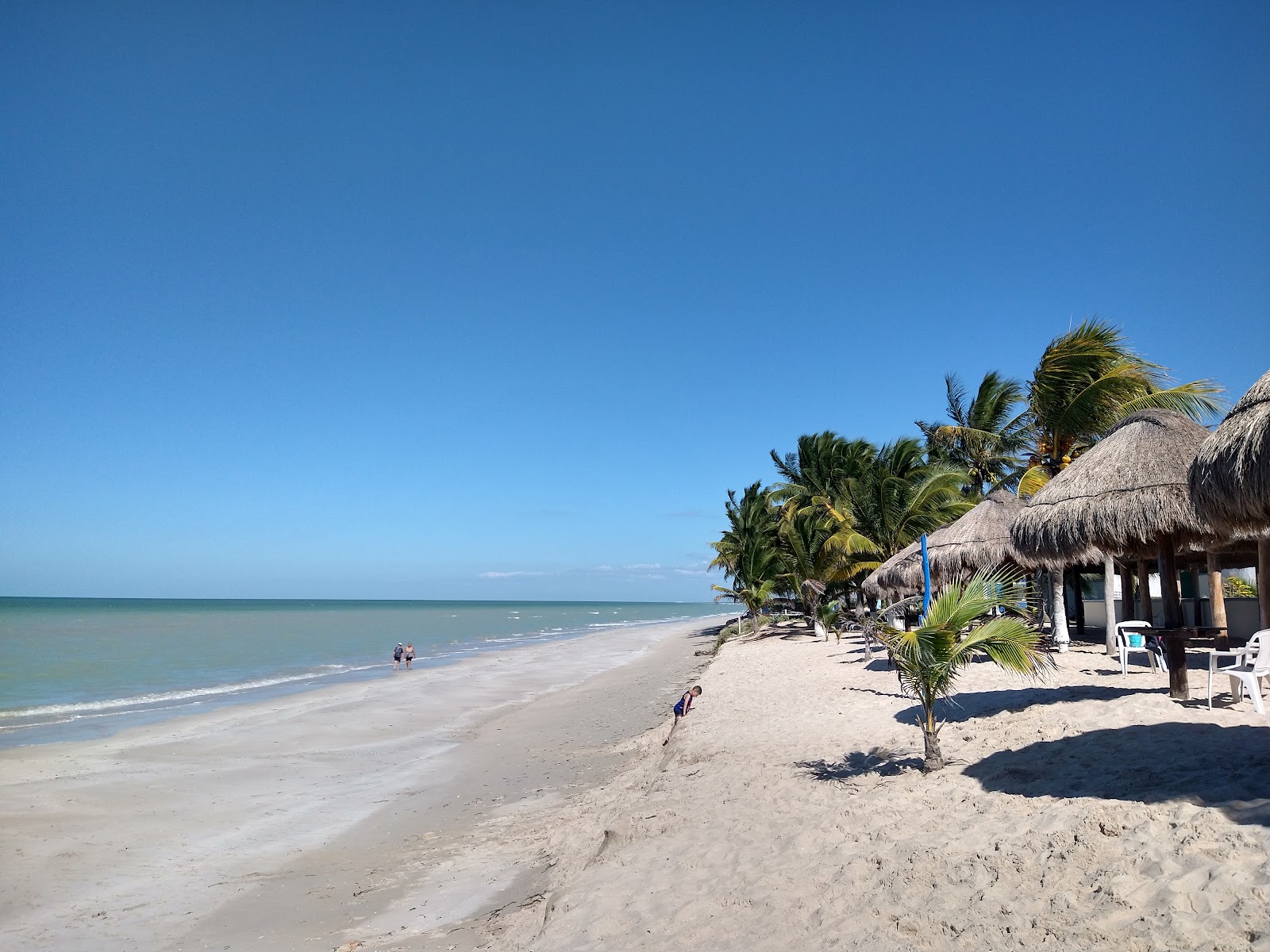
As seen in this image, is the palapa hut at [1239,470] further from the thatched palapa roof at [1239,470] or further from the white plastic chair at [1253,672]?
the white plastic chair at [1253,672]

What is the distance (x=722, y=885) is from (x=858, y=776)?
2059 mm

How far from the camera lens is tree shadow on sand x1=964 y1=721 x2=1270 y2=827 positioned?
406 centimetres

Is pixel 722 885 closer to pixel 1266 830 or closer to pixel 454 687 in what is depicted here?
pixel 1266 830

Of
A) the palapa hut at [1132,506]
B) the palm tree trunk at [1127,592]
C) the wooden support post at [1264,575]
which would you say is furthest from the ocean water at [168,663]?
the palm tree trunk at [1127,592]

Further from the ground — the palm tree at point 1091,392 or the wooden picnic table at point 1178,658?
the palm tree at point 1091,392

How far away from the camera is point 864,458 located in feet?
87.6

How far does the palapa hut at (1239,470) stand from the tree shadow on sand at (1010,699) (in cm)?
270

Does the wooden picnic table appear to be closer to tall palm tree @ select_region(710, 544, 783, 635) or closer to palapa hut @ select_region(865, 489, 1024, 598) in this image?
palapa hut @ select_region(865, 489, 1024, 598)

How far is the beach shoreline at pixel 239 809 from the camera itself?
18.7 feet

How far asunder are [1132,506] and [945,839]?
436 cm

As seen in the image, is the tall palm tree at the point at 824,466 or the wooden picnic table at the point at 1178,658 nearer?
the wooden picnic table at the point at 1178,658

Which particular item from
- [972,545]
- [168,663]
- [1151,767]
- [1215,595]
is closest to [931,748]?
[1151,767]

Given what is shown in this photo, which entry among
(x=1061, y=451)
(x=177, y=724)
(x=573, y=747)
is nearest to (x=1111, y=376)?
(x=1061, y=451)

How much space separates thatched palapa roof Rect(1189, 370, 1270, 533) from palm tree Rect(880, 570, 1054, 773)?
1.40 m
